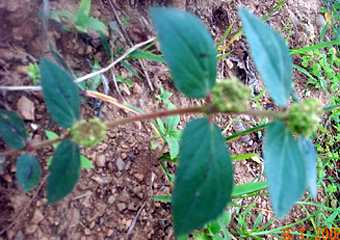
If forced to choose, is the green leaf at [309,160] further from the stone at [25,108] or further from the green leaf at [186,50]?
the stone at [25,108]

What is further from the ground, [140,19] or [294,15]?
[294,15]

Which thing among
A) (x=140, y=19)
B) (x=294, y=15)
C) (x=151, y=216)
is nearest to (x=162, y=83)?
(x=140, y=19)

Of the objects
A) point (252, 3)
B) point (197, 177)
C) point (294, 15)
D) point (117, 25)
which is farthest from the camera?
point (294, 15)

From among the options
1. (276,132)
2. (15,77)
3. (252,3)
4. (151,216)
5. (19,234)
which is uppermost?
(252,3)

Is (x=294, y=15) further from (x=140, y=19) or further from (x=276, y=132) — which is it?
(x=276, y=132)

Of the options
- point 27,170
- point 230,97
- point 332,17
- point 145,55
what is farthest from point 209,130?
point 332,17

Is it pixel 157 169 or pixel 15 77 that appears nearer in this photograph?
pixel 15 77

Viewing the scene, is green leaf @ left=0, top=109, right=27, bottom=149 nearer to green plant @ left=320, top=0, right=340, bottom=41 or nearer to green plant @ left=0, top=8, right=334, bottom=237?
green plant @ left=0, top=8, right=334, bottom=237
